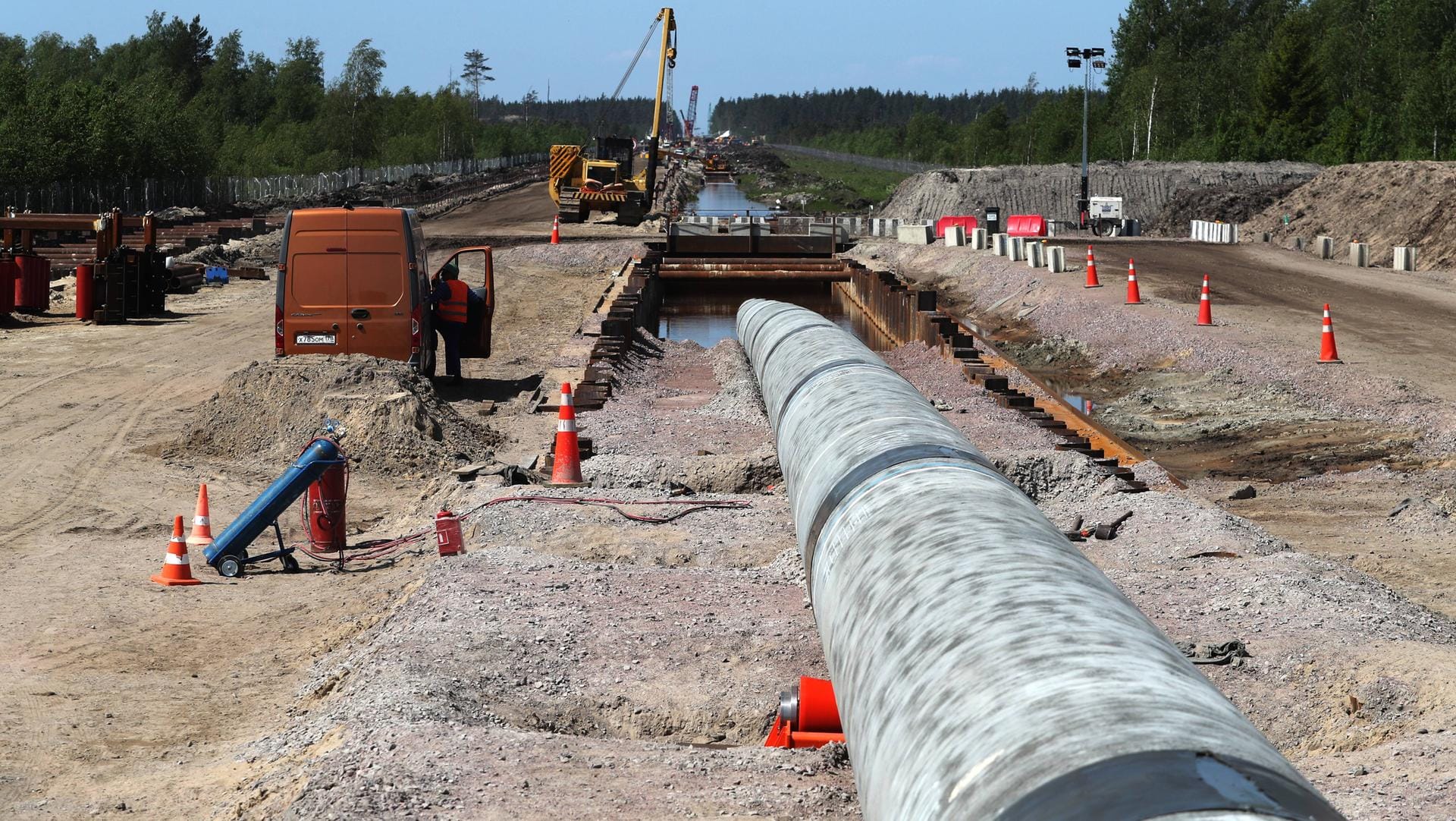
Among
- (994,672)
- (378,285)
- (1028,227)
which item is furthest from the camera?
(1028,227)

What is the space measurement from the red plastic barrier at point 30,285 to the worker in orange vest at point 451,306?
11.3 meters

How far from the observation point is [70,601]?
28.0ft

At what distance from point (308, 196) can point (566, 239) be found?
23.9m

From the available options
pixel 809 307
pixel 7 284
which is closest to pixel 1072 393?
pixel 809 307

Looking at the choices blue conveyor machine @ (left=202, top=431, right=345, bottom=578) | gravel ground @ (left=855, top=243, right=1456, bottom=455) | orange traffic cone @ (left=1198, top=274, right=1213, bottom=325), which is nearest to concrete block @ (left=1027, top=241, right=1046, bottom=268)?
gravel ground @ (left=855, top=243, right=1456, bottom=455)

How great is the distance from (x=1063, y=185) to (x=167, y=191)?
37901 millimetres

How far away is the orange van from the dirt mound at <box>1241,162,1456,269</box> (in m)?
27.6

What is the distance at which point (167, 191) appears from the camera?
199ft

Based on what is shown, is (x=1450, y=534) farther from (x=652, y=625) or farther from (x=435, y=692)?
(x=435, y=692)

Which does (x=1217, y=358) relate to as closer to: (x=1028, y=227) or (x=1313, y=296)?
(x=1313, y=296)

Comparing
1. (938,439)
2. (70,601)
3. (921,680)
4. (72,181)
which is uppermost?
(72,181)

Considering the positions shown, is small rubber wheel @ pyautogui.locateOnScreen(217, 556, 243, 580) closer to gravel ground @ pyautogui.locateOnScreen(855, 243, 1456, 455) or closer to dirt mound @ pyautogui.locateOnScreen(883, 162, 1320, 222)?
gravel ground @ pyautogui.locateOnScreen(855, 243, 1456, 455)

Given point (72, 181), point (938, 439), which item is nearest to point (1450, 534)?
point (938, 439)

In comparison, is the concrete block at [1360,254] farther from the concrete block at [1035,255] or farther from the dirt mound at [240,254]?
the dirt mound at [240,254]
